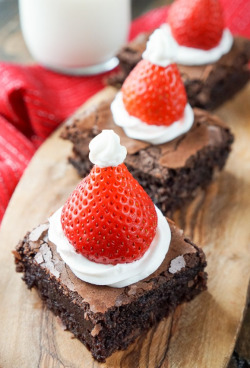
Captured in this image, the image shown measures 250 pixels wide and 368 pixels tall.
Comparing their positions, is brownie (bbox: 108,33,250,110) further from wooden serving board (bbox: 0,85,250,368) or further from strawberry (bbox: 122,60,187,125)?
strawberry (bbox: 122,60,187,125)

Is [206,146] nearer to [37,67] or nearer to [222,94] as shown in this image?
[222,94]

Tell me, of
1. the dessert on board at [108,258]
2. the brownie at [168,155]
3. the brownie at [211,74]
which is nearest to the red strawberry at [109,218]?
the dessert on board at [108,258]

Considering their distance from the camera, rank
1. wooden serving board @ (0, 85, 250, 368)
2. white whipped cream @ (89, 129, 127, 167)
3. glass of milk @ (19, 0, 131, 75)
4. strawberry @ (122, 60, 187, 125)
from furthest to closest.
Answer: glass of milk @ (19, 0, 131, 75) → strawberry @ (122, 60, 187, 125) → wooden serving board @ (0, 85, 250, 368) → white whipped cream @ (89, 129, 127, 167)

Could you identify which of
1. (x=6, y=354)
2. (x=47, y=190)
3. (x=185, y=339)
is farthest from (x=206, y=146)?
(x=6, y=354)

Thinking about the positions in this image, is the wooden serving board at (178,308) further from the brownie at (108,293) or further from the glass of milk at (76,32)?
the glass of milk at (76,32)

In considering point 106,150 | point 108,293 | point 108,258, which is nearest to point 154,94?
point 106,150

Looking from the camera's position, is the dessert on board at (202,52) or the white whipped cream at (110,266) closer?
the white whipped cream at (110,266)

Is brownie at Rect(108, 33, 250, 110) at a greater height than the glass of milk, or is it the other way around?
the glass of milk

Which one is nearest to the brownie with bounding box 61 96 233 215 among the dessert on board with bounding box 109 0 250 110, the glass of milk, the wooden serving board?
the wooden serving board

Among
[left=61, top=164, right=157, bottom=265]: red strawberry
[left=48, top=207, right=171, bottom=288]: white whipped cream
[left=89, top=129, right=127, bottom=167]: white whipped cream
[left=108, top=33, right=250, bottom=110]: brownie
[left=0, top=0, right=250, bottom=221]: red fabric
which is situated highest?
[left=89, top=129, right=127, bottom=167]: white whipped cream
